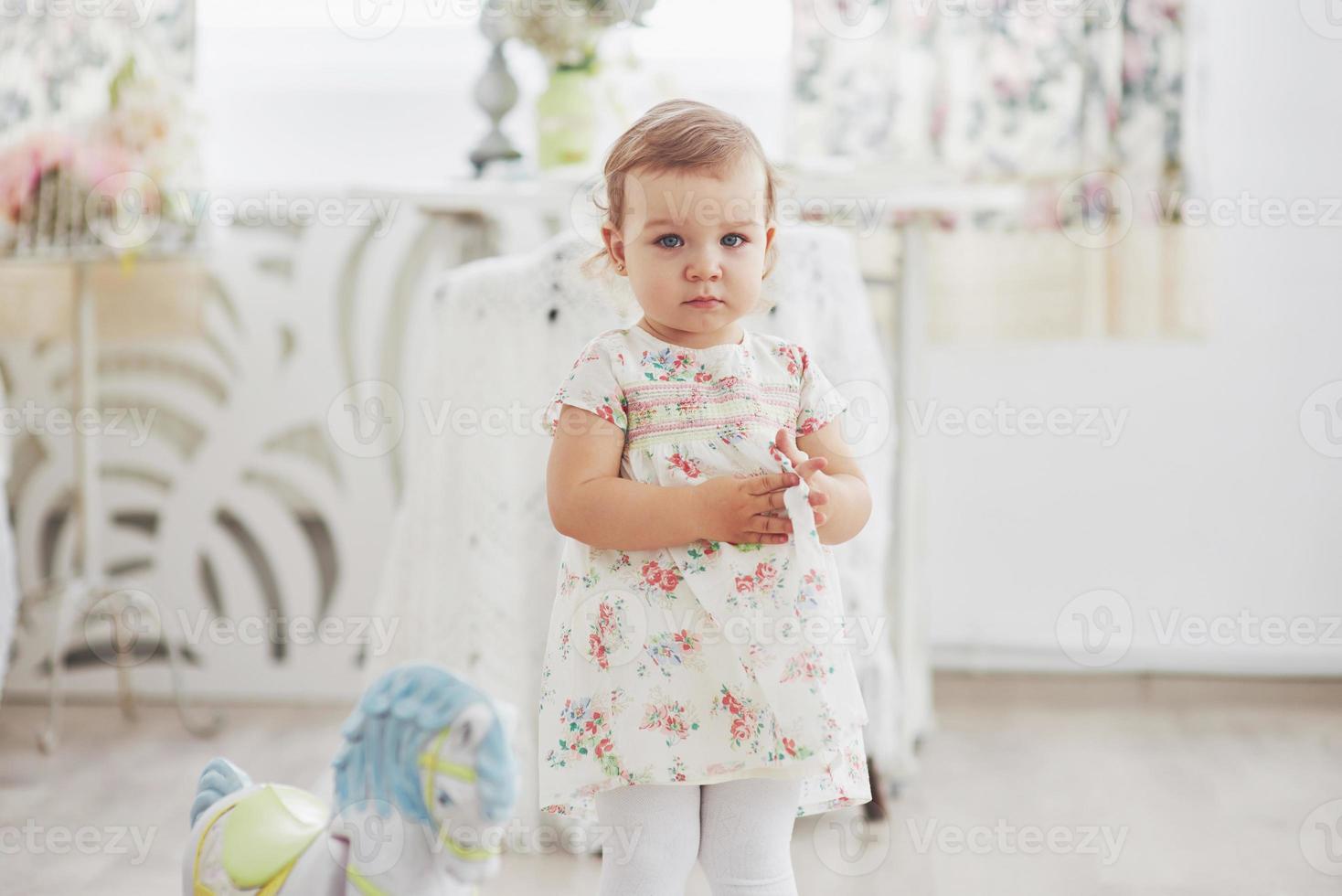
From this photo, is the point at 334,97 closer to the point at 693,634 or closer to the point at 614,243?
the point at 614,243

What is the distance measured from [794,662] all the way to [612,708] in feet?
0.44

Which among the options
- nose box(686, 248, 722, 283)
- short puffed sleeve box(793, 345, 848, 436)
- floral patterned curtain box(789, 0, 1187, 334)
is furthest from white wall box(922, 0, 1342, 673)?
nose box(686, 248, 722, 283)

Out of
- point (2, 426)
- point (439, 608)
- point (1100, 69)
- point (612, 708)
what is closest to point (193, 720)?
point (2, 426)

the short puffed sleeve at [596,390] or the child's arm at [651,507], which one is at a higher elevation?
the short puffed sleeve at [596,390]

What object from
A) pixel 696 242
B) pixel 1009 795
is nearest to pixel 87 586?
pixel 1009 795

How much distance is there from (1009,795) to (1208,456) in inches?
32.4

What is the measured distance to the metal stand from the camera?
2.09 metres

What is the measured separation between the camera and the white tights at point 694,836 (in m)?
0.97

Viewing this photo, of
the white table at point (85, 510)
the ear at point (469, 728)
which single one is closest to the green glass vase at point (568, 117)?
the white table at point (85, 510)

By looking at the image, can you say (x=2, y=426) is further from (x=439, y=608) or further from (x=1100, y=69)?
(x=1100, y=69)

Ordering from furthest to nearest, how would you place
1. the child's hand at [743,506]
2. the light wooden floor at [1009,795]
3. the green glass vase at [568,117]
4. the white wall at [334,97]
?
1. the white wall at [334,97]
2. the green glass vase at [568,117]
3. the light wooden floor at [1009,795]
4. the child's hand at [743,506]

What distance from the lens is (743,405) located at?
97 centimetres

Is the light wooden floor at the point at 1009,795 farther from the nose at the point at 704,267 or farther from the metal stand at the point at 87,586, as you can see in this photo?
the nose at the point at 704,267

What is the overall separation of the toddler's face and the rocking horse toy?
1.05 ft
